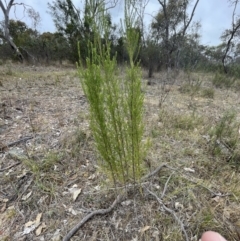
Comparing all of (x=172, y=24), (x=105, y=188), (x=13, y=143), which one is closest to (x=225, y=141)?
(x=105, y=188)

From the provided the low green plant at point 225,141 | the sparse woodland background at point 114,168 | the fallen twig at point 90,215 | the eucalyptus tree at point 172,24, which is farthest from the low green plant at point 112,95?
the eucalyptus tree at point 172,24

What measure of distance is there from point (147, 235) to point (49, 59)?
1376cm

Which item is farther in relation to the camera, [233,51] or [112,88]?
[233,51]

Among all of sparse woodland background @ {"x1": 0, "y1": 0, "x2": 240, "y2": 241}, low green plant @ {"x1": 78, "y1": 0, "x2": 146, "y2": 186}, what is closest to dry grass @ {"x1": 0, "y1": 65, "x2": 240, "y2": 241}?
sparse woodland background @ {"x1": 0, "y1": 0, "x2": 240, "y2": 241}

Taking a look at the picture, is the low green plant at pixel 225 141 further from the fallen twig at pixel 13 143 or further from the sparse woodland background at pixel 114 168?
the fallen twig at pixel 13 143

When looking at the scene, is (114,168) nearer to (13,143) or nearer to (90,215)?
(90,215)

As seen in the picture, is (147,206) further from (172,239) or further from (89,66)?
(89,66)

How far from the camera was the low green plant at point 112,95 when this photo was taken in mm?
941

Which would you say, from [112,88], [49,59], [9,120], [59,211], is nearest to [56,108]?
[9,120]

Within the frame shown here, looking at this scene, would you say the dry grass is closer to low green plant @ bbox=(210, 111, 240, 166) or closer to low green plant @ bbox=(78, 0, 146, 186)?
low green plant @ bbox=(210, 111, 240, 166)

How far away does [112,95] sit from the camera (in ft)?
3.31

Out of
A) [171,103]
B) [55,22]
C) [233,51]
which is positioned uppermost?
[55,22]

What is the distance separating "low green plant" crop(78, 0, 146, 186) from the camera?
37.1 inches

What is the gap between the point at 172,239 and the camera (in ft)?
3.62
